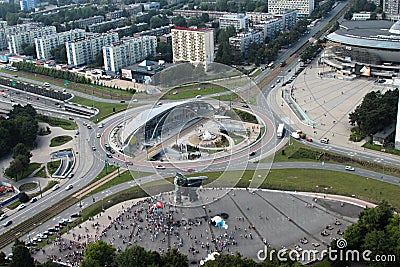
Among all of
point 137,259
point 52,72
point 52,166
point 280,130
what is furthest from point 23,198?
point 52,72

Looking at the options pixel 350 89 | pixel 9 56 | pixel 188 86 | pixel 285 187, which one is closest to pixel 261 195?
pixel 285 187

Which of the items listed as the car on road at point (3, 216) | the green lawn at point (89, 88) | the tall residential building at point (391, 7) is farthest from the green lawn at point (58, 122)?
the tall residential building at point (391, 7)

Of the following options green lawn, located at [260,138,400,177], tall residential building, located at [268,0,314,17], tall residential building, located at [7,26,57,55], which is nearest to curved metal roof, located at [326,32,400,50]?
green lawn, located at [260,138,400,177]

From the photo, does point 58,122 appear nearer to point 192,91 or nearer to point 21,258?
point 192,91

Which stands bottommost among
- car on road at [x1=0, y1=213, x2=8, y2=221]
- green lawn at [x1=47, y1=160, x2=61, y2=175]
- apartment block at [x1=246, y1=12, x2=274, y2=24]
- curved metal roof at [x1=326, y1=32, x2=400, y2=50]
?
car on road at [x1=0, y1=213, x2=8, y2=221]

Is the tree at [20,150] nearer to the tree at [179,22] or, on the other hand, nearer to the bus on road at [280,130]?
the bus on road at [280,130]

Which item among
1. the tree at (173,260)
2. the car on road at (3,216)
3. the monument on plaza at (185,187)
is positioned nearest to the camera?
the tree at (173,260)

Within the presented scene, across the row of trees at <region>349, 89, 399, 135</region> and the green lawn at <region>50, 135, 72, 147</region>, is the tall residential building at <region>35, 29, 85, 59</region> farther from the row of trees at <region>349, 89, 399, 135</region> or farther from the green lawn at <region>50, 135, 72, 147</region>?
the row of trees at <region>349, 89, 399, 135</region>
